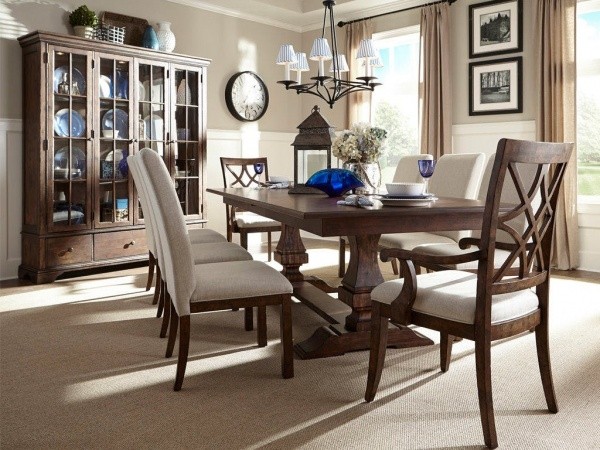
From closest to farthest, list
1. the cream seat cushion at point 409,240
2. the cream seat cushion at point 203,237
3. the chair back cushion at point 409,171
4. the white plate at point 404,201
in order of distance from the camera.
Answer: the white plate at point 404,201 → the cream seat cushion at point 409,240 → the cream seat cushion at point 203,237 → the chair back cushion at point 409,171

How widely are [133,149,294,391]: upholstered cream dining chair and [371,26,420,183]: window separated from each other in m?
4.18

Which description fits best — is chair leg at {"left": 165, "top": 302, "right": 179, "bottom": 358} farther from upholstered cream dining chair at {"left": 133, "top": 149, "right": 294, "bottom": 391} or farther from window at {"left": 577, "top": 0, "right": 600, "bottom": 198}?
window at {"left": 577, "top": 0, "right": 600, "bottom": 198}

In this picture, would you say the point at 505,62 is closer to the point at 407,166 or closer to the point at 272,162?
the point at 407,166

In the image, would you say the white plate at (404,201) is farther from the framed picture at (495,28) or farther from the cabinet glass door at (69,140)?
the framed picture at (495,28)

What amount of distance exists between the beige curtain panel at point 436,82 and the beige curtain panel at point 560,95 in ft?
2.86

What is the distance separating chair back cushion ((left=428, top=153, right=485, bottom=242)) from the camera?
11.9 feet

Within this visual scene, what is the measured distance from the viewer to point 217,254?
10.3 ft

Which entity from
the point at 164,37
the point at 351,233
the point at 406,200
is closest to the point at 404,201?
the point at 406,200

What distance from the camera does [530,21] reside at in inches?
207

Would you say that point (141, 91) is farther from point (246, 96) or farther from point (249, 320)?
point (249, 320)

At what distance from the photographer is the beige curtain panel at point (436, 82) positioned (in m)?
5.71

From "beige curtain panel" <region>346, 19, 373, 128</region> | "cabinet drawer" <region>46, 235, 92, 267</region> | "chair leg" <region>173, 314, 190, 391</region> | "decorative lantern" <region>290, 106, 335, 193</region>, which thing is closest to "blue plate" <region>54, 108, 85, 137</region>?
"cabinet drawer" <region>46, 235, 92, 267</region>

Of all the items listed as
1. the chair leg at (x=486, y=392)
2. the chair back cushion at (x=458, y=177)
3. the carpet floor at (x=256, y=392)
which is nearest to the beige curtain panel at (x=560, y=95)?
the chair back cushion at (x=458, y=177)

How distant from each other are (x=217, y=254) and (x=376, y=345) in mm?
1209
